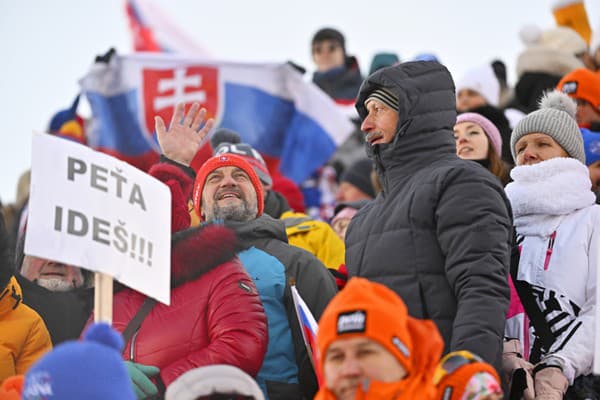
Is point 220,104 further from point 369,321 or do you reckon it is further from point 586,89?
point 369,321

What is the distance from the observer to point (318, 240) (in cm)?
752

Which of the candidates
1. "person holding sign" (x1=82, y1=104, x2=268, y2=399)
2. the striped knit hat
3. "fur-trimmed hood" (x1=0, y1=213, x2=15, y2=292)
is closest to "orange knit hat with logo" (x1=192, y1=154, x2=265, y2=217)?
"person holding sign" (x1=82, y1=104, x2=268, y2=399)

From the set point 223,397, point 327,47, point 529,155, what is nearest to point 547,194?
point 529,155

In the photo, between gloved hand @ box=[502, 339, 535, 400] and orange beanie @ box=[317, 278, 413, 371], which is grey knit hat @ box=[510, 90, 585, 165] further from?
orange beanie @ box=[317, 278, 413, 371]

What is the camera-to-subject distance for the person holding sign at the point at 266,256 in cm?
600

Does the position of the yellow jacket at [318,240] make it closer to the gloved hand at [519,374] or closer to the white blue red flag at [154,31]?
the gloved hand at [519,374]

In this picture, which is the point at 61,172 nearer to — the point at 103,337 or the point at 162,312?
the point at 103,337

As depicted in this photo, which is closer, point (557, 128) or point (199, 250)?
point (199, 250)

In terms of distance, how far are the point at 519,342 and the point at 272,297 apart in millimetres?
1212

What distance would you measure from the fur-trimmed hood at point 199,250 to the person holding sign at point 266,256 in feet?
0.56

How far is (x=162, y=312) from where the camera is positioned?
5918mm

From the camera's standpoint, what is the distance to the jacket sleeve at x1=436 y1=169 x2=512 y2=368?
5105 mm

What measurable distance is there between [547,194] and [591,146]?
128 centimetres

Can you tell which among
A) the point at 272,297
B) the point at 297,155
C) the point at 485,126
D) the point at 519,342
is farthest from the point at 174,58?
the point at 519,342
